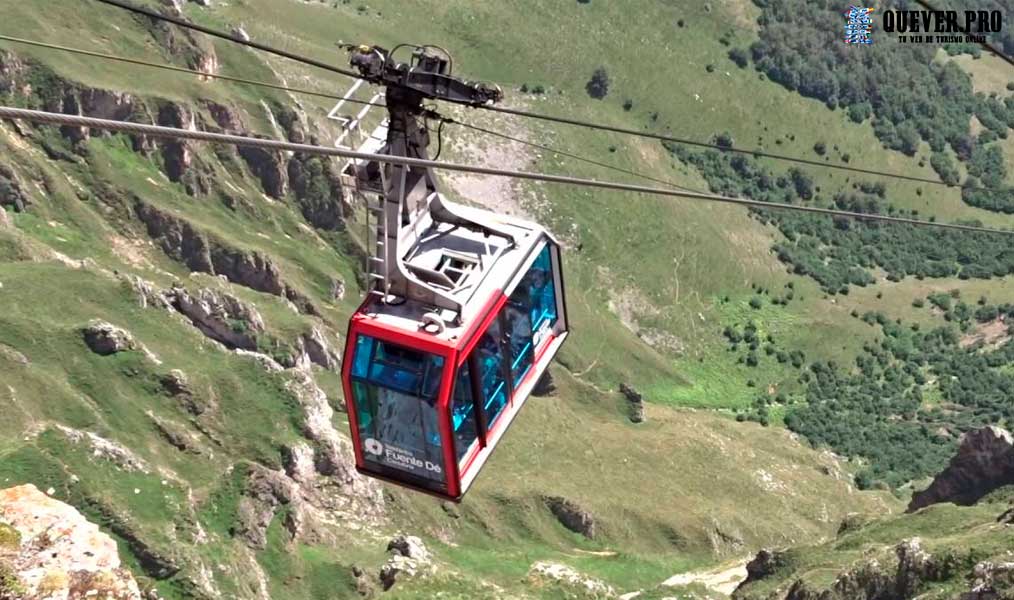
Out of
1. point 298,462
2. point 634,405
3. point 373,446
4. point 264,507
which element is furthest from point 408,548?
point 634,405

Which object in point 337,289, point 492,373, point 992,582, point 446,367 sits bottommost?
point 337,289

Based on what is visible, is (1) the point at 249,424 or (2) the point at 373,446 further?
(1) the point at 249,424

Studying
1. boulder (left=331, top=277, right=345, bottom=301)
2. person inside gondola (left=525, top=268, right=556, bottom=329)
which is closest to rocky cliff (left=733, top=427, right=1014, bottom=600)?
person inside gondola (left=525, top=268, right=556, bottom=329)

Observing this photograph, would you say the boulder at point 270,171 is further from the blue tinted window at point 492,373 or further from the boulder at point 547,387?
the blue tinted window at point 492,373

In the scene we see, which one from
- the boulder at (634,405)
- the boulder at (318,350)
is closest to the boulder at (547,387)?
the boulder at (634,405)

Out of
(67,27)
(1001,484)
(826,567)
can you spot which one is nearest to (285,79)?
(67,27)

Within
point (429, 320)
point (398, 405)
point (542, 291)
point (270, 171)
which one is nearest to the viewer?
point (429, 320)

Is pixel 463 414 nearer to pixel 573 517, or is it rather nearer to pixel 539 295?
pixel 539 295

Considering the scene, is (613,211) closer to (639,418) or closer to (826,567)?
(639,418)
